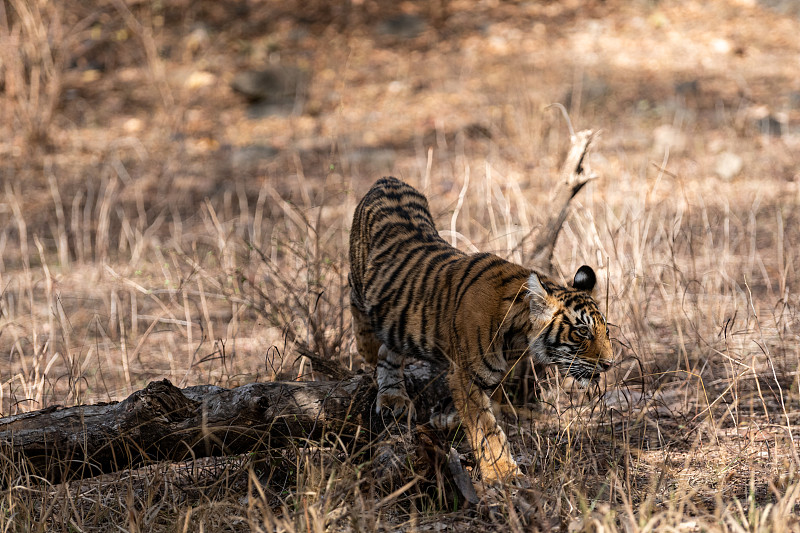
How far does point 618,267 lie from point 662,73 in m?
8.21

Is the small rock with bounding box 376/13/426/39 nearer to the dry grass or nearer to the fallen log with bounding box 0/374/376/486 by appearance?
the dry grass

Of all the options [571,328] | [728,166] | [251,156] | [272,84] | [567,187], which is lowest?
[728,166]

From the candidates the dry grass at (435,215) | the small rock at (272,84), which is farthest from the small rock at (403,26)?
the small rock at (272,84)

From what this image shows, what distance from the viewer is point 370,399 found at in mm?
3426

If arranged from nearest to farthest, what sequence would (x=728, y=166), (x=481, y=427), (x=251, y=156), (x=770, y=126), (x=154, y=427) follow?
1. (x=154, y=427)
2. (x=481, y=427)
3. (x=728, y=166)
4. (x=770, y=126)
5. (x=251, y=156)

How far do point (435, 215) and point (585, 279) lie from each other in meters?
3.80

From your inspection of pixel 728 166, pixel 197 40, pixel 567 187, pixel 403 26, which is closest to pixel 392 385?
pixel 567 187

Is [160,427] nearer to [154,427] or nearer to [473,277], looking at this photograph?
[154,427]

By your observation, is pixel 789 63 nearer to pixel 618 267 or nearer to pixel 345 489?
pixel 618 267

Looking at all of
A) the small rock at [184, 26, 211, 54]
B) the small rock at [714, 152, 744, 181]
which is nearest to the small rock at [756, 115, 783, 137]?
the small rock at [714, 152, 744, 181]

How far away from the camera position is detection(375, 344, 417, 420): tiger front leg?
353 centimetres

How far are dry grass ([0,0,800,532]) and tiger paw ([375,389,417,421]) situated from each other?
265mm

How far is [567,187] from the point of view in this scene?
163 inches

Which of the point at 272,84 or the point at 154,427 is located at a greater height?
the point at 272,84
